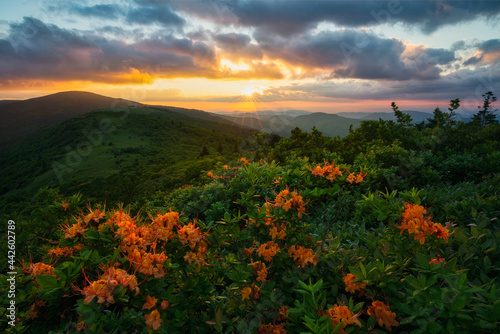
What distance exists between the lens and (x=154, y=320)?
5.01 feet

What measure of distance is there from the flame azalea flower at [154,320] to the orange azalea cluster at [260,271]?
2.41 feet

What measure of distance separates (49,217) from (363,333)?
3.91 metres

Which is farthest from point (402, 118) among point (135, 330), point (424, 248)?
point (135, 330)

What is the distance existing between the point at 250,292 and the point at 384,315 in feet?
2.90

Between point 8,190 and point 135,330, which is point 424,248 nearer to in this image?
point 135,330

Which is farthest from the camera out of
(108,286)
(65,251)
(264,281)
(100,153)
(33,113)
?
(33,113)

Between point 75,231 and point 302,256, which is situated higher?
point 75,231

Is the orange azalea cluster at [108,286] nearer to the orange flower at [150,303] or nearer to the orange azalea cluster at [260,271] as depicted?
the orange flower at [150,303]

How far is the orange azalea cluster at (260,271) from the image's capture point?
1923mm

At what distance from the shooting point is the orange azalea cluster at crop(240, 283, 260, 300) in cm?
186

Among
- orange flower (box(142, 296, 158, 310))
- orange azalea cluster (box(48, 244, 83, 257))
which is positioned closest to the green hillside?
orange azalea cluster (box(48, 244, 83, 257))

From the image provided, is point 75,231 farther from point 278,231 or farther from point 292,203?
point 292,203

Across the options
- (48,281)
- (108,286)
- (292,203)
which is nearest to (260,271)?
(292,203)

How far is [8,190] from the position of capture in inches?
2306
